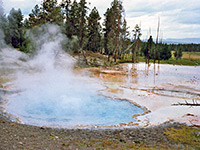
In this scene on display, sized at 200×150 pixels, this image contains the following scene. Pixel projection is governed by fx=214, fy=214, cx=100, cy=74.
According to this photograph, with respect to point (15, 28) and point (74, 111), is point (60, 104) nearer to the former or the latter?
point (74, 111)

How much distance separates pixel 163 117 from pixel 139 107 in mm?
1382

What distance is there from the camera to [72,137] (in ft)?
17.1

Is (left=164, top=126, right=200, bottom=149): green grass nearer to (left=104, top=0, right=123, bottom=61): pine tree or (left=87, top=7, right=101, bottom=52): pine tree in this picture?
(left=104, top=0, right=123, bottom=61): pine tree

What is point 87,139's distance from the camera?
5164mm

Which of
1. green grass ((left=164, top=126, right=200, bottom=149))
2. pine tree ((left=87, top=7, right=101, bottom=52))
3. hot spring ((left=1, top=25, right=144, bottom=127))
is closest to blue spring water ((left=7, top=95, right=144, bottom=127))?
hot spring ((left=1, top=25, right=144, bottom=127))

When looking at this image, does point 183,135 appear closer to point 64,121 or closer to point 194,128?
point 194,128

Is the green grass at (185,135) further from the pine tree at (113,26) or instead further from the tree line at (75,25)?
the pine tree at (113,26)

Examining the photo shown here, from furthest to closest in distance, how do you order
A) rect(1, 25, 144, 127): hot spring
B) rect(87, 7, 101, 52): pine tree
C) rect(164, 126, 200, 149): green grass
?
rect(87, 7, 101, 52): pine tree
rect(1, 25, 144, 127): hot spring
rect(164, 126, 200, 149): green grass

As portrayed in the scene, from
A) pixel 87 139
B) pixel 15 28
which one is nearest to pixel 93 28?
pixel 15 28

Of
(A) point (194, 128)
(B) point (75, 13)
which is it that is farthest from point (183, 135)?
(B) point (75, 13)

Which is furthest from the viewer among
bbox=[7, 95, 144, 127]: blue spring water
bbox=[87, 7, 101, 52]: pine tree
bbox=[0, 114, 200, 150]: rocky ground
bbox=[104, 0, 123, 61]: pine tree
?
bbox=[87, 7, 101, 52]: pine tree

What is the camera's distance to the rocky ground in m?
4.33

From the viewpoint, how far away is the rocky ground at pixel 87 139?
4332 mm

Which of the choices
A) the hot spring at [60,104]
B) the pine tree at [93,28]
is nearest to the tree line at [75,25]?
the pine tree at [93,28]
